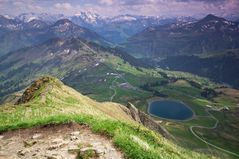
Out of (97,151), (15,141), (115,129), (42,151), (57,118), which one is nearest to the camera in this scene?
(97,151)

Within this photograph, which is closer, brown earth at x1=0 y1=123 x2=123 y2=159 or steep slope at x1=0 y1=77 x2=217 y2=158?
steep slope at x1=0 y1=77 x2=217 y2=158

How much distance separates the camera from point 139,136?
26.1 metres

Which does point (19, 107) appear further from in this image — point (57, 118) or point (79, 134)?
point (79, 134)

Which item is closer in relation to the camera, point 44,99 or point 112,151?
point 112,151

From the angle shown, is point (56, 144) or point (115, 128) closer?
point (56, 144)

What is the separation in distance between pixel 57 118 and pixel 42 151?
19.2 ft

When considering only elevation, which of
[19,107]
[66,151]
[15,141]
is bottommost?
[19,107]

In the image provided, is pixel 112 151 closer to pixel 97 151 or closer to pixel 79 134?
pixel 97 151

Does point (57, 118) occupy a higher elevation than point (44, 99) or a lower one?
higher

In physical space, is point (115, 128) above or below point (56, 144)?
above

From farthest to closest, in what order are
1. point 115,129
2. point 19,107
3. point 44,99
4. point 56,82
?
point 56,82, point 44,99, point 19,107, point 115,129

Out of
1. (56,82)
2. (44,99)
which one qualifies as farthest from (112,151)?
(56,82)

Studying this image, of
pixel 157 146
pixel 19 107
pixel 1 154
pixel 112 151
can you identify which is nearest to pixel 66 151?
pixel 112 151

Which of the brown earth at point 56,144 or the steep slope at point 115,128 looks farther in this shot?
the brown earth at point 56,144
